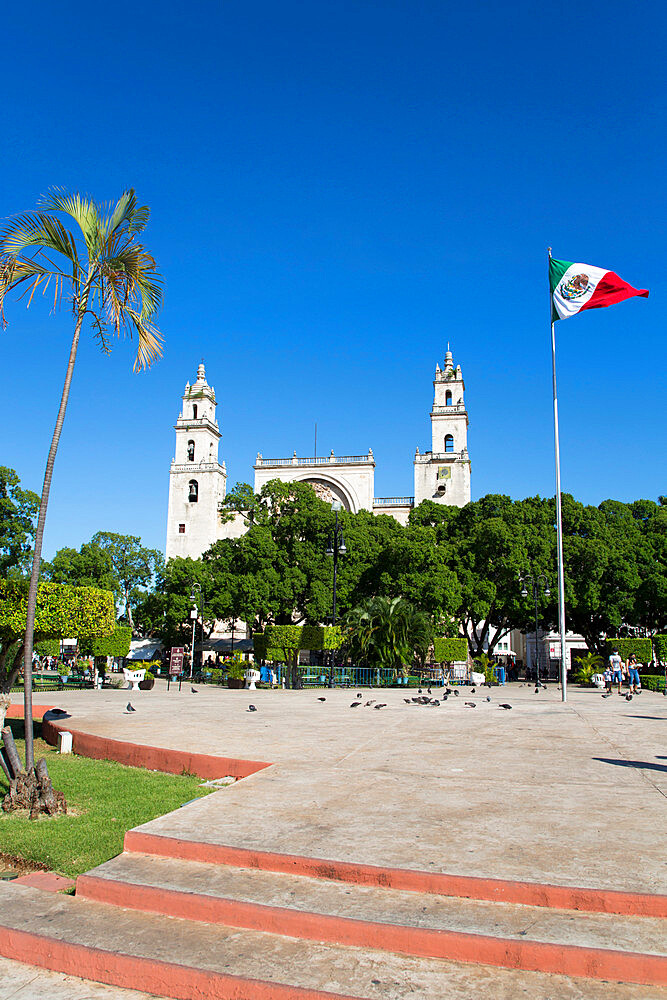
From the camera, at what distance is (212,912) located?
346 cm

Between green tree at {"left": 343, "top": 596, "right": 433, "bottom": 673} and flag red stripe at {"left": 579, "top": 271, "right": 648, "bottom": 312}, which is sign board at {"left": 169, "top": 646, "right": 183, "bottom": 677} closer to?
green tree at {"left": 343, "top": 596, "right": 433, "bottom": 673}

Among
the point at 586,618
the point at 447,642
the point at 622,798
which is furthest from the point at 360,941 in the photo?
the point at 586,618

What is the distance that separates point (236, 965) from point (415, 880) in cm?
108

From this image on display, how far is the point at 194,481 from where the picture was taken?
174 feet

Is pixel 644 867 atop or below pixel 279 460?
below

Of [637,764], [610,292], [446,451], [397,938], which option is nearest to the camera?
[397,938]

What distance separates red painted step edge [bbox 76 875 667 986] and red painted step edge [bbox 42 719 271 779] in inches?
117

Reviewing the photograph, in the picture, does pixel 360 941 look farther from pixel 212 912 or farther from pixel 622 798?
pixel 622 798

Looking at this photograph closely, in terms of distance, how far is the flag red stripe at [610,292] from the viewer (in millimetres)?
16609

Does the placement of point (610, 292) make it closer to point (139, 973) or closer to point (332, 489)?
point (139, 973)

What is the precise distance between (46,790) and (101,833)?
0.85 meters

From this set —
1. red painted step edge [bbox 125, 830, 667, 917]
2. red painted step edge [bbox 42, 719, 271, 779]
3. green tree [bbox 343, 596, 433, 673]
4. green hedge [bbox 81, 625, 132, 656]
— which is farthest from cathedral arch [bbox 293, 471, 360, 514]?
red painted step edge [bbox 125, 830, 667, 917]

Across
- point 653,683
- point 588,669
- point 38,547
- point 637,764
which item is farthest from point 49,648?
point 637,764

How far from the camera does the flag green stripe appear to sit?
18156 millimetres
